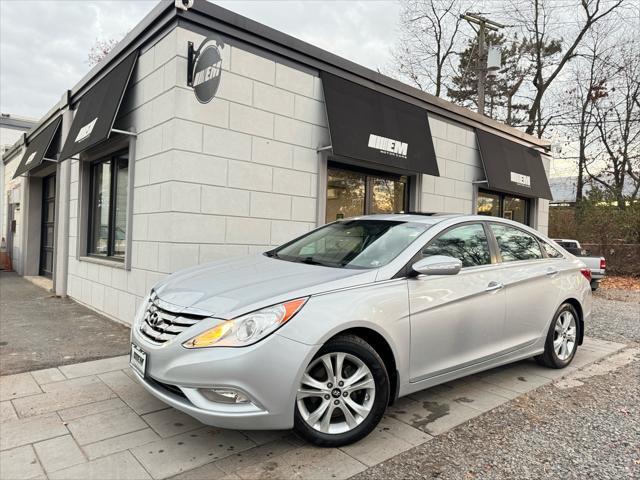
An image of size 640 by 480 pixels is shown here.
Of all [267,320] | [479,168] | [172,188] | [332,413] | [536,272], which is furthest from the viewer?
[479,168]

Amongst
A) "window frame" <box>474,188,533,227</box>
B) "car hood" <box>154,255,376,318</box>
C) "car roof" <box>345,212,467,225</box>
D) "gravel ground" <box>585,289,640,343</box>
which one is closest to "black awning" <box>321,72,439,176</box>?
"car roof" <box>345,212,467,225</box>

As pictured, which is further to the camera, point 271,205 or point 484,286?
point 271,205

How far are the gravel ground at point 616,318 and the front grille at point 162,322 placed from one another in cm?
582

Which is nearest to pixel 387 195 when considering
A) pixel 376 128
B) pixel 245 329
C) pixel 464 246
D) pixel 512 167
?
pixel 376 128

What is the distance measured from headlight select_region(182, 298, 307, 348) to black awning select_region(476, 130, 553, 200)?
8002 mm

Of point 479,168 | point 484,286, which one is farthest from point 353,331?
point 479,168

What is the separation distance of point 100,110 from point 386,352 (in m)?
5.35

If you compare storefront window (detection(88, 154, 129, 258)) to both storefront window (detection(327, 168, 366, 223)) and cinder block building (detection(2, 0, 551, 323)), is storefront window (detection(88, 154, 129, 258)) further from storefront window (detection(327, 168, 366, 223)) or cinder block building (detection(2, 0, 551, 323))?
storefront window (detection(327, 168, 366, 223))

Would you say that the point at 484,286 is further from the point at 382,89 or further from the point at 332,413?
the point at 382,89

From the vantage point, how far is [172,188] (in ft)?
16.3

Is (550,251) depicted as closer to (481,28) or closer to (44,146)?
(44,146)

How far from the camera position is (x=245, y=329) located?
2.44 meters

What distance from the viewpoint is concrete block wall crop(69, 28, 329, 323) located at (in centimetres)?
505

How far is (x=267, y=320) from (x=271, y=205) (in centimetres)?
Result: 358
